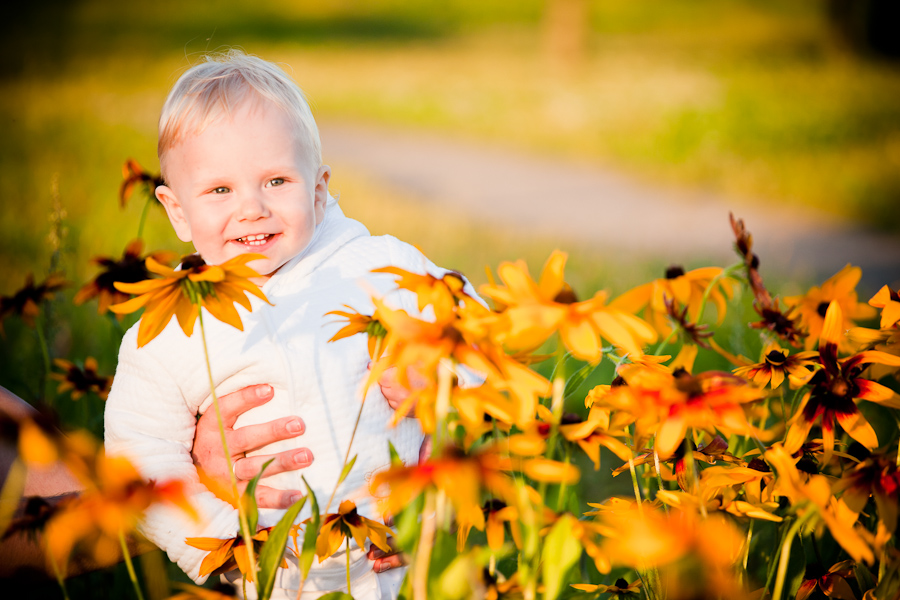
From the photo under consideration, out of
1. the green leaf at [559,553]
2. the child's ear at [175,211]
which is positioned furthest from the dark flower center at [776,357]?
the child's ear at [175,211]

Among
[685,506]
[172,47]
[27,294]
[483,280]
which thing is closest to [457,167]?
[483,280]

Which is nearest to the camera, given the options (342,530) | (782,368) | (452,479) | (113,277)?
(452,479)

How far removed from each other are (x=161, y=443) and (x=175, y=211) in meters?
0.49

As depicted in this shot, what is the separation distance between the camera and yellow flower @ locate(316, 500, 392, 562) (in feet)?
3.33

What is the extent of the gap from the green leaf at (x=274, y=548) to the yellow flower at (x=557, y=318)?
352mm

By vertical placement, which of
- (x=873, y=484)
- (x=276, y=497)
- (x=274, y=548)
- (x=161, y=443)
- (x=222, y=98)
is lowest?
(x=276, y=497)

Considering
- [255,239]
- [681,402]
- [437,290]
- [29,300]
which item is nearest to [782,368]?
[681,402]

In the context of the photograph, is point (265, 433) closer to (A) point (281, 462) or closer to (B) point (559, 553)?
(A) point (281, 462)

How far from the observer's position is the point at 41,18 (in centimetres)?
2061

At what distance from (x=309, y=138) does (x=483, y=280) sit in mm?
2128

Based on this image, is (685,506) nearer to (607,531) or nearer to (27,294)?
(607,531)

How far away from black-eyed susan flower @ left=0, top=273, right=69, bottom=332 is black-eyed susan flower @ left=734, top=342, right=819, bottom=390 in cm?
153

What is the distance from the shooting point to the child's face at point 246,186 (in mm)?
1424

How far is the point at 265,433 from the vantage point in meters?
1.38
